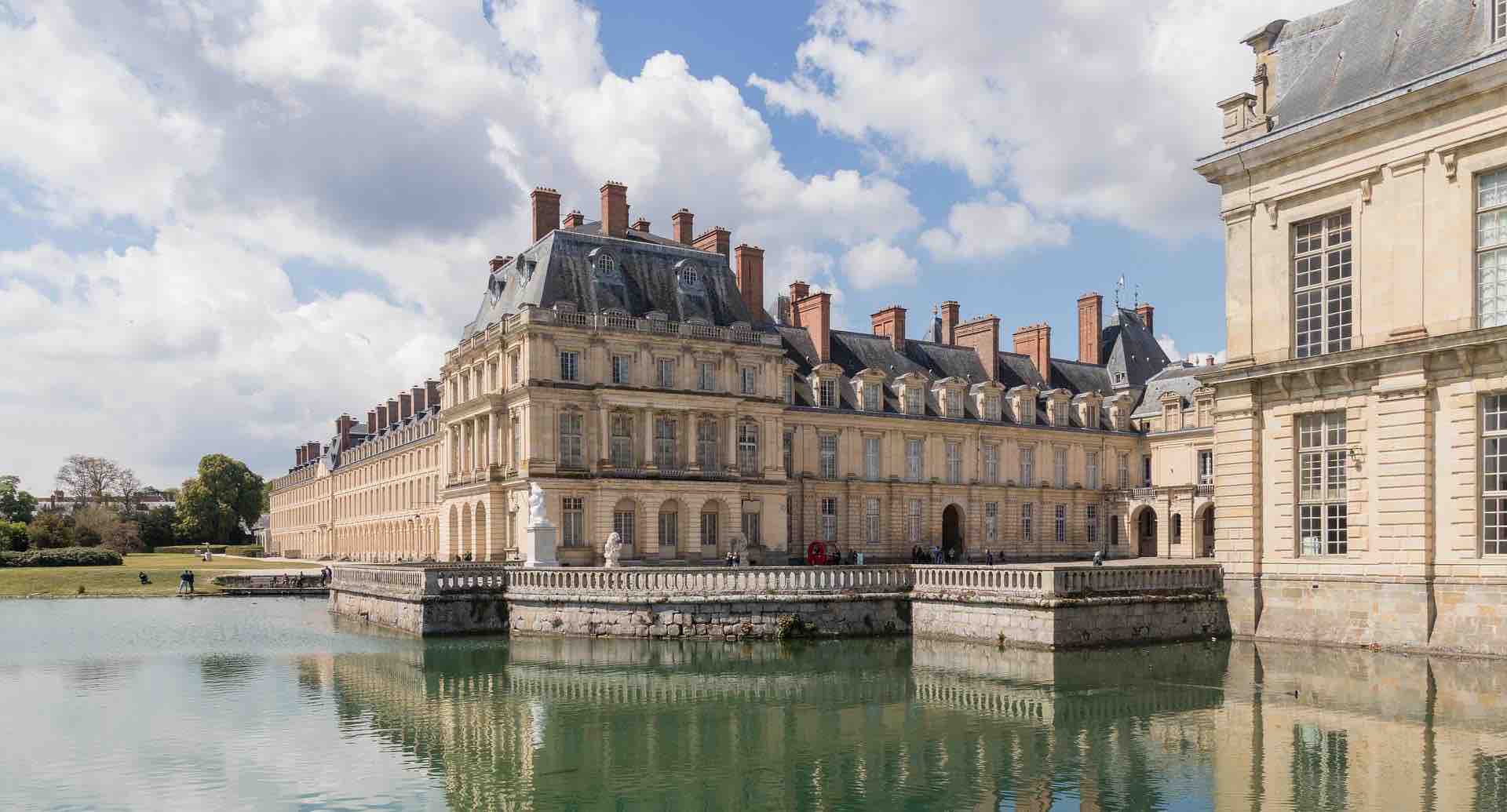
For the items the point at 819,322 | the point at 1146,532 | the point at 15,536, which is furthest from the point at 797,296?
the point at 15,536

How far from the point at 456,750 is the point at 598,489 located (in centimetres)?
2412

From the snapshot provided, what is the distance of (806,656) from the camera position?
22.8 meters

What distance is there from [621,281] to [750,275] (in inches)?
241

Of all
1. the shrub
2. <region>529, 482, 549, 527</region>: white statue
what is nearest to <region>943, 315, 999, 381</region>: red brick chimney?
<region>529, 482, 549, 527</region>: white statue

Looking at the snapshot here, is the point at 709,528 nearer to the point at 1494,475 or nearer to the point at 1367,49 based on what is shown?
the point at 1367,49

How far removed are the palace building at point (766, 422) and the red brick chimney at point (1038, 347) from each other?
103 mm

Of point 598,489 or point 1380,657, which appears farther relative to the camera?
point 598,489

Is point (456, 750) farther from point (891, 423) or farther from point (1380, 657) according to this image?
point (891, 423)

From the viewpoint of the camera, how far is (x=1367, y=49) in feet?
73.4

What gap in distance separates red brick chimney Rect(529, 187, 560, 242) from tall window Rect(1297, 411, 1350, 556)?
1060 inches

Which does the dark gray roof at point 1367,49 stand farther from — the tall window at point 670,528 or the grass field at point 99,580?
the grass field at point 99,580

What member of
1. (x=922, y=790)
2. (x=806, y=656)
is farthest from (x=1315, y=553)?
(x=922, y=790)

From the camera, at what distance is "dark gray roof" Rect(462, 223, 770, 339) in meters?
39.8

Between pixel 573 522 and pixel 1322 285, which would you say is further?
pixel 573 522
